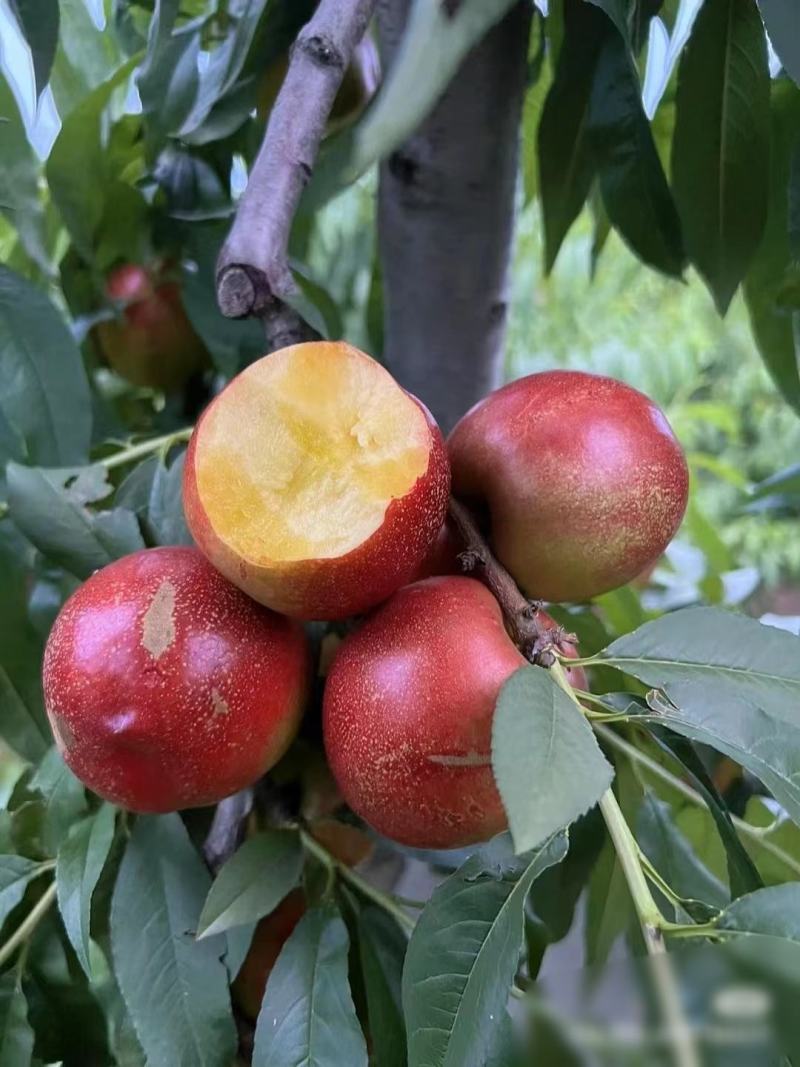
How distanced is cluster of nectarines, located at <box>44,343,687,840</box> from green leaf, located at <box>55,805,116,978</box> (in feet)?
0.12

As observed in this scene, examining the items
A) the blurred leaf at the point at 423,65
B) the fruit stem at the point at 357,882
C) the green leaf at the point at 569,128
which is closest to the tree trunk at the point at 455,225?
the green leaf at the point at 569,128

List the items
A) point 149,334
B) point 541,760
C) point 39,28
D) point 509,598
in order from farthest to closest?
point 149,334 < point 39,28 < point 509,598 < point 541,760

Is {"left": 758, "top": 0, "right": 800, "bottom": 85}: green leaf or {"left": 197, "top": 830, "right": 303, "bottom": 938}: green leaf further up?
{"left": 758, "top": 0, "right": 800, "bottom": 85}: green leaf

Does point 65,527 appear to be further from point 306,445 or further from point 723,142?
point 723,142

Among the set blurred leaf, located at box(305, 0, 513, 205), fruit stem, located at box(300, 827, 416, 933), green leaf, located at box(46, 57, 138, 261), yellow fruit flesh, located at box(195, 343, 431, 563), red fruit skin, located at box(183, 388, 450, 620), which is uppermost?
blurred leaf, located at box(305, 0, 513, 205)

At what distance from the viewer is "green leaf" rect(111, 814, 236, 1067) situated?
1.09 feet

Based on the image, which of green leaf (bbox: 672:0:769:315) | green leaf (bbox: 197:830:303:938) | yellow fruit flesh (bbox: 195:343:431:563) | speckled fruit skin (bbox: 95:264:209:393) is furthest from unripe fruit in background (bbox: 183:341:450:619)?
speckled fruit skin (bbox: 95:264:209:393)

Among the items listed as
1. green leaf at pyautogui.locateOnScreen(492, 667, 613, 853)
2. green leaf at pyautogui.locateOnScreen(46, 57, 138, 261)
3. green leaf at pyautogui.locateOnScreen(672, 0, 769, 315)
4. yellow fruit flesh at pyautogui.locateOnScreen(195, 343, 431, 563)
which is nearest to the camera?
green leaf at pyautogui.locateOnScreen(492, 667, 613, 853)

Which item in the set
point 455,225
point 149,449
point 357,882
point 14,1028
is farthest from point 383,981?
point 455,225

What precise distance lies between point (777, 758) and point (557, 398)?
0.14 meters

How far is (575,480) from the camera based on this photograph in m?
0.34

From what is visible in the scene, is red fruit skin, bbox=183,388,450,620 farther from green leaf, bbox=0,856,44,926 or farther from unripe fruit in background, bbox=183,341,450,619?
green leaf, bbox=0,856,44,926

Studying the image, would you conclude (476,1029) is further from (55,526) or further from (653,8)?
(653,8)

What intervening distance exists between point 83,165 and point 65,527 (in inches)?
9.3
